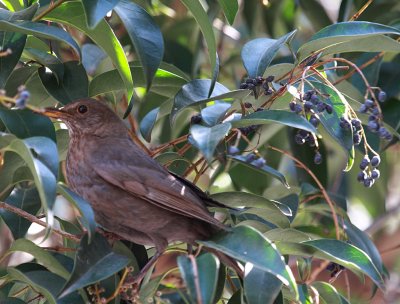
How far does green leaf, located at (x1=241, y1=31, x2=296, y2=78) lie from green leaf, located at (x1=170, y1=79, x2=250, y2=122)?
5.5 inches

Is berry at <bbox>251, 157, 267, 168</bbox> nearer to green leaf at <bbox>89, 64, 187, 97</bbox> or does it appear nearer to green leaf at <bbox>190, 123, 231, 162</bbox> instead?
green leaf at <bbox>190, 123, 231, 162</bbox>

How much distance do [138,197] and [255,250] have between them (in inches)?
37.6

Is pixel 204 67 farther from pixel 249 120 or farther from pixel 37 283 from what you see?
pixel 37 283

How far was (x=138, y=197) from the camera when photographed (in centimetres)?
373

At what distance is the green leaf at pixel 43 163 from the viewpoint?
258 cm

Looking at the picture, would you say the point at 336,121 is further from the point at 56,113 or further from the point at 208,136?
the point at 56,113

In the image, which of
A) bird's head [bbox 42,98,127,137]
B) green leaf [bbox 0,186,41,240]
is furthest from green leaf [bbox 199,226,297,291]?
bird's head [bbox 42,98,127,137]

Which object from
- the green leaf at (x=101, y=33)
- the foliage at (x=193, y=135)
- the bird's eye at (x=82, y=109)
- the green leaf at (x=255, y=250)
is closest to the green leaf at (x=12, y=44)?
the foliage at (x=193, y=135)

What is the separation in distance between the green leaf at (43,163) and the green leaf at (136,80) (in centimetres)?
90

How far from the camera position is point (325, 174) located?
16.1 ft

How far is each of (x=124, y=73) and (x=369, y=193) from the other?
300cm

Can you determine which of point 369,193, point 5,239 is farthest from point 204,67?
point 5,239

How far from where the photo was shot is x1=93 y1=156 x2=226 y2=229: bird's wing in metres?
3.57

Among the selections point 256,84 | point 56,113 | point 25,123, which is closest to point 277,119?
→ point 256,84
